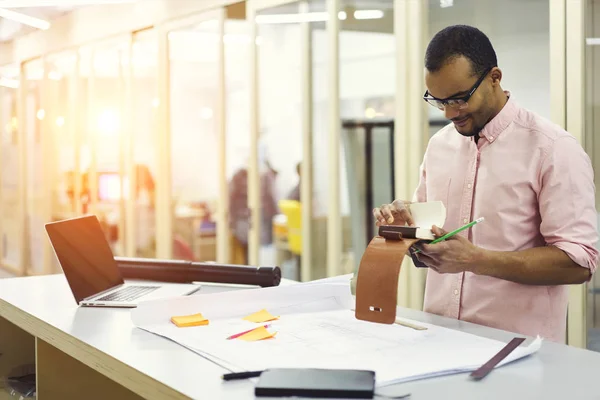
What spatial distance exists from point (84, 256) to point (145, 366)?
914 millimetres

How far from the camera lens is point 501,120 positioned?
194 centimetres

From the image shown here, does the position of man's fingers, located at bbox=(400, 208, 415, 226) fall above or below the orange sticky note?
above

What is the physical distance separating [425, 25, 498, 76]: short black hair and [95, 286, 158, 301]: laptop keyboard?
113 centimetres

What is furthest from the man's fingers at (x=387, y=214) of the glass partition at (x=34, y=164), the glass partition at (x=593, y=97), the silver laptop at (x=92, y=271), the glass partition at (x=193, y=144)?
the glass partition at (x=34, y=164)

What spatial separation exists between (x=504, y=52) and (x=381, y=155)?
3.20 feet

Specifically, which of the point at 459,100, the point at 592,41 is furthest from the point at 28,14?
the point at 459,100

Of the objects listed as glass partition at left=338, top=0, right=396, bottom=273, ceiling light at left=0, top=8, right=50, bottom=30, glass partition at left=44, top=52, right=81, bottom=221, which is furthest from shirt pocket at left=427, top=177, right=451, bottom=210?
glass partition at left=44, top=52, right=81, bottom=221

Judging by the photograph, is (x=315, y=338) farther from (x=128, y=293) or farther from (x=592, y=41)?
(x=592, y=41)

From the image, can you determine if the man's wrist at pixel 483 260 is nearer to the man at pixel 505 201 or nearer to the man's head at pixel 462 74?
the man at pixel 505 201

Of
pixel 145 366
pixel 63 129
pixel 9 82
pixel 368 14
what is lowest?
pixel 145 366

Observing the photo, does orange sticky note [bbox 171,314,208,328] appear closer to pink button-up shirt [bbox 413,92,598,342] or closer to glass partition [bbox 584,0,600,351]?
pink button-up shirt [bbox 413,92,598,342]

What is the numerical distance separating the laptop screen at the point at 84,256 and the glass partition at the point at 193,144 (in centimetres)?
307

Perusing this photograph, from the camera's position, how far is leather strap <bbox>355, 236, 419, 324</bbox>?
1426 mm

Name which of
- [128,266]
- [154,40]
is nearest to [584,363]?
[128,266]
